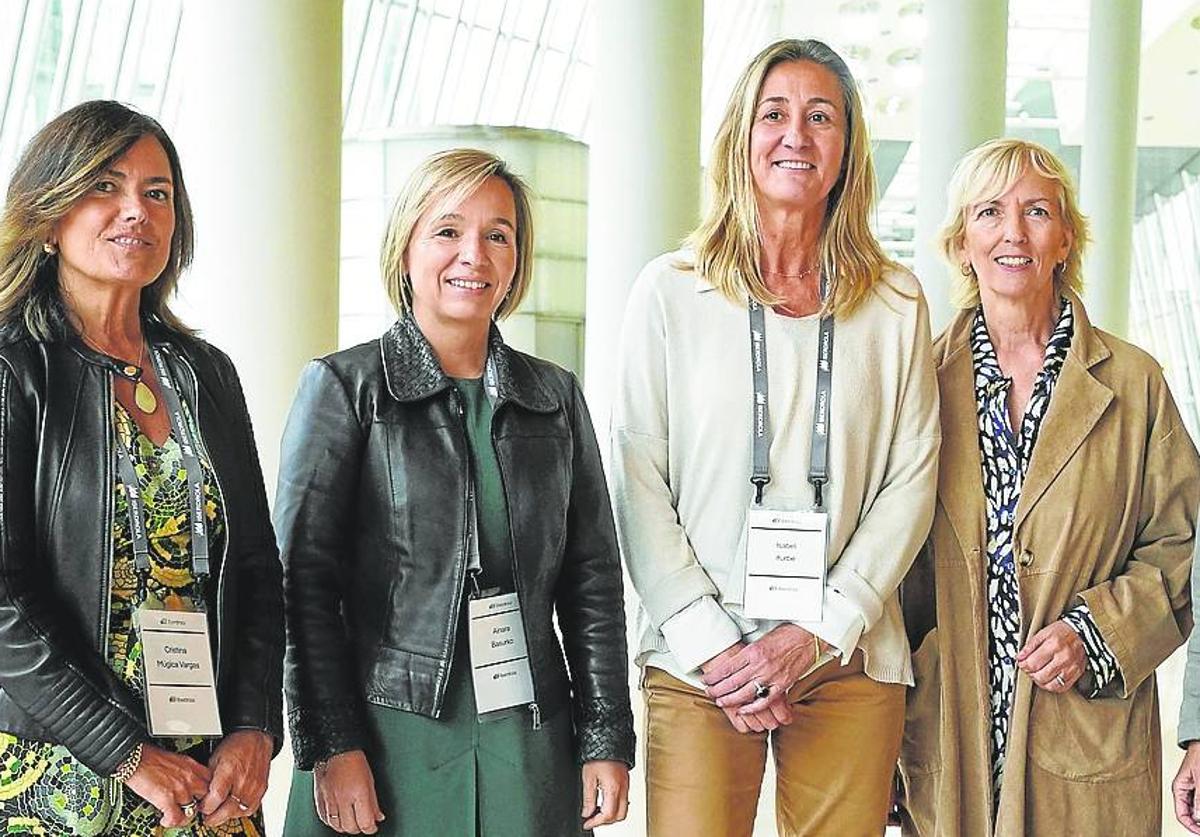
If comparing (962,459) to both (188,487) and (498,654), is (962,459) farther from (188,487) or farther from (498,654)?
(188,487)

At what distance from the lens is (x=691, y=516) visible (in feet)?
11.3

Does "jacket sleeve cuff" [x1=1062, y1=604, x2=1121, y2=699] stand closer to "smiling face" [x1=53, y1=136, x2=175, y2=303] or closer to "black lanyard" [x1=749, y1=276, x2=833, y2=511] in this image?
"black lanyard" [x1=749, y1=276, x2=833, y2=511]

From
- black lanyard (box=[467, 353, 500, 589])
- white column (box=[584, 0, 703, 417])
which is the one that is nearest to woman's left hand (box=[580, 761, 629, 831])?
black lanyard (box=[467, 353, 500, 589])

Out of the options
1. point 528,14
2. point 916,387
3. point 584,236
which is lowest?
point 916,387

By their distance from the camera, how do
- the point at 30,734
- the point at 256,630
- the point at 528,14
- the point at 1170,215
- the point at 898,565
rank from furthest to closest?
the point at 1170,215 → the point at 528,14 → the point at 898,565 → the point at 256,630 → the point at 30,734

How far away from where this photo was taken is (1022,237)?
3770 millimetres

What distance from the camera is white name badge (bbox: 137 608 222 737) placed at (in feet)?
8.72

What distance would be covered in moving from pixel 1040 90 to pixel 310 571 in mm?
31808

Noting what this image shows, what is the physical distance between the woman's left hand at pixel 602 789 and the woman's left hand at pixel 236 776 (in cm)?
66

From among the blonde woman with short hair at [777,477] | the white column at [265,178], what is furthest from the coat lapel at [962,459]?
the white column at [265,178]

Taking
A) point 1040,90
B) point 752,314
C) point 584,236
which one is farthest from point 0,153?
point 1040,90

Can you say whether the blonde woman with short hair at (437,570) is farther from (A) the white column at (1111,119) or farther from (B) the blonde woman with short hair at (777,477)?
(A) the white column at (1111,119)

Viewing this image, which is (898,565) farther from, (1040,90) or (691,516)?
(1040,90)

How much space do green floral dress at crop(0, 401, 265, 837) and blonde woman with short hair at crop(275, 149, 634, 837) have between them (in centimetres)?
25
